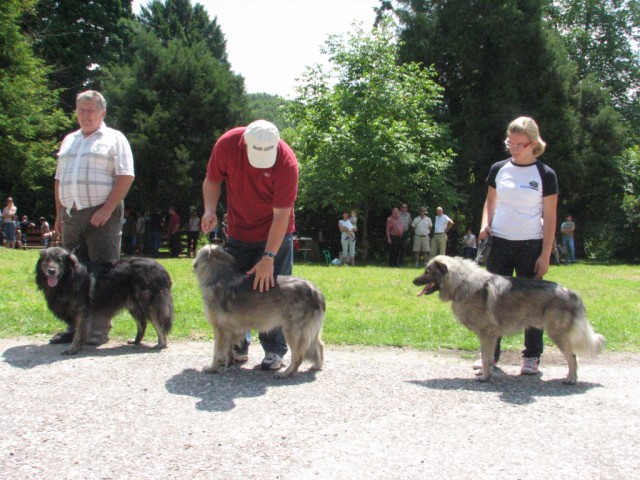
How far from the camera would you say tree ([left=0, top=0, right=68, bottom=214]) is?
24.4 meters

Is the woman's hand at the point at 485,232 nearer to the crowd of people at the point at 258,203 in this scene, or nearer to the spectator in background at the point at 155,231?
the crowd of people at the point at 258,203

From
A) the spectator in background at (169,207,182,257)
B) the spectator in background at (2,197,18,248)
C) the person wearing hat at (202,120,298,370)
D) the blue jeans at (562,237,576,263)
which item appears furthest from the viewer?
the blue jeans at (562,237,576,263)

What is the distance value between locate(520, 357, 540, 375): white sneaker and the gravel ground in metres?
0.08

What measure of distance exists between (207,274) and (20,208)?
30169 millimetres

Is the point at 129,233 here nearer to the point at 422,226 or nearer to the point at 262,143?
the point at 422,226

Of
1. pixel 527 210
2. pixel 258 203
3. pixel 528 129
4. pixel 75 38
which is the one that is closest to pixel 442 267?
pixel 527 210

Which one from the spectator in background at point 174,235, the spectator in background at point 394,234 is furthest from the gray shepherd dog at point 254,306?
the spectator in background at point 174,235

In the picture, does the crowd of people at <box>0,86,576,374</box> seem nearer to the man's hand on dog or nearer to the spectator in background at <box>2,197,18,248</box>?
the man's hand on dog

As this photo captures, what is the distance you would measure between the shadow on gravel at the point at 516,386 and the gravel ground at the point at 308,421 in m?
0.02

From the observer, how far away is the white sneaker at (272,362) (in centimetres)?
564

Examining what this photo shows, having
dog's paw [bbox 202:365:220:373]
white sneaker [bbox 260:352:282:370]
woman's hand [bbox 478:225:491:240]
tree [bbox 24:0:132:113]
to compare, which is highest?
tree [bbox 24:0:132:113]

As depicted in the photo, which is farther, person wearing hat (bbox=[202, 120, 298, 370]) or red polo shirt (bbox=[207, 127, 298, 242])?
red polo shirt (bbox=[207, 127, 298, 242])

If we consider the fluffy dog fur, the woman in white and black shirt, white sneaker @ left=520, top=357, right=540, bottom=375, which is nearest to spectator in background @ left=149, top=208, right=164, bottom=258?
the fluffy dog fur

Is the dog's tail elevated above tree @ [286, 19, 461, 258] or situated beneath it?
situated beneath
